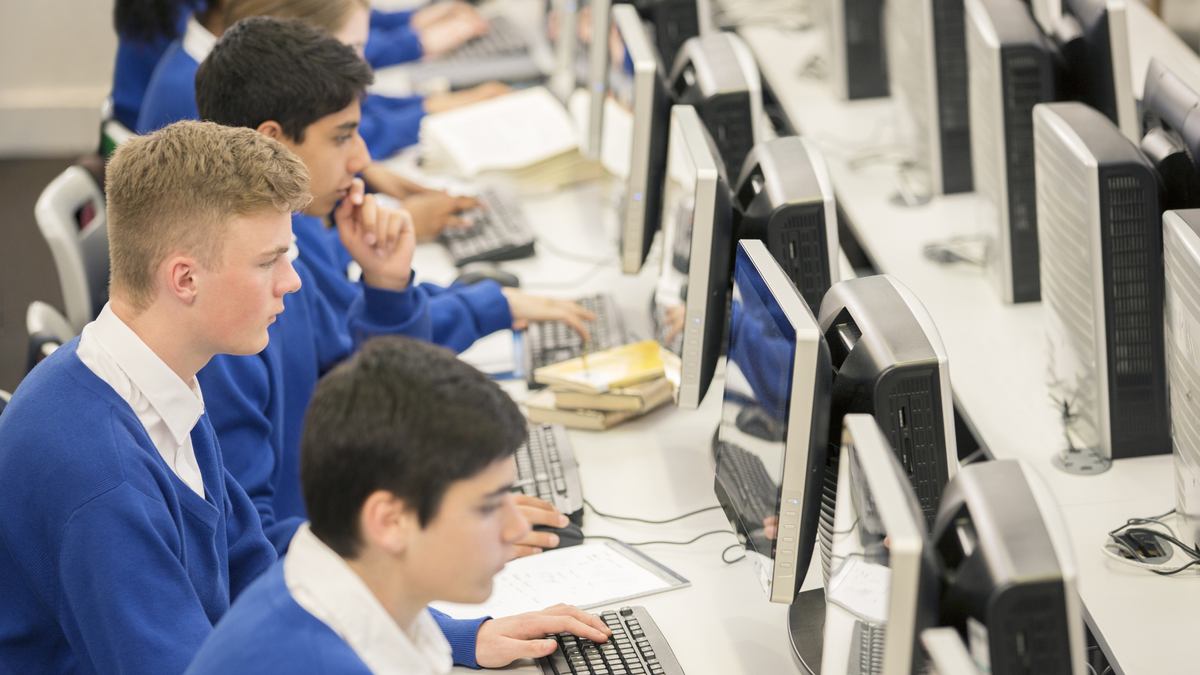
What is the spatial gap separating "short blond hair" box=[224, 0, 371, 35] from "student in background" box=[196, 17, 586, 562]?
440 mm

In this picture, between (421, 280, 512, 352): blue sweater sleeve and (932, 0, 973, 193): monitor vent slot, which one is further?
(932, 0, 973, 193): monitor vent slot

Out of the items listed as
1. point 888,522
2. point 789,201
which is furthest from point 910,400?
point 789,201

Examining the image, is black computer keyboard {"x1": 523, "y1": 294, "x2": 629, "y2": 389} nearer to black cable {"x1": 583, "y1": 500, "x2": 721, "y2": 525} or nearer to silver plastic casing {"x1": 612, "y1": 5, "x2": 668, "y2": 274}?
silver plastic casing {"x1": 612, "y1": 5, "x2": 668, "y2": 274}

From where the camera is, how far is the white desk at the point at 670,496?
5.24 ft

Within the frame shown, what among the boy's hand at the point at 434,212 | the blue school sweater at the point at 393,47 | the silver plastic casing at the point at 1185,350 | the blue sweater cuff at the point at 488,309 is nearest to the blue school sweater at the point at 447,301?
the blue sweater cuff at the point at 488,309

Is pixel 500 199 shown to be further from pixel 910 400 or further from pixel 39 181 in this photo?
pixel 910 400

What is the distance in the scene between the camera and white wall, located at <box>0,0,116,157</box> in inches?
120

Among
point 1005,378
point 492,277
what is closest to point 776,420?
point 1005,378

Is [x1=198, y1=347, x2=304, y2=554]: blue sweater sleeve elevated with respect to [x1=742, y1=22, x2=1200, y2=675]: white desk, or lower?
elevated

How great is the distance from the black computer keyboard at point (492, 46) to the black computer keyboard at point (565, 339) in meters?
1.74

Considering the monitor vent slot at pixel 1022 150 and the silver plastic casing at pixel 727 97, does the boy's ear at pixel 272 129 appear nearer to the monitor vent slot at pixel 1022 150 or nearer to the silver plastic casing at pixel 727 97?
the silver plastic casing at pixel 727 97

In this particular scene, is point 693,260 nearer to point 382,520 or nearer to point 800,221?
point 800,221

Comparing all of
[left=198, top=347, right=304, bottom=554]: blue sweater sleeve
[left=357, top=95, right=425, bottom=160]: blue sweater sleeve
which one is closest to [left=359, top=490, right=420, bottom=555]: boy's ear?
[left=198, top=347, right=304, bottom=554]: blue sweater sleeve

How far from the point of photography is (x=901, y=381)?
1324 mm
